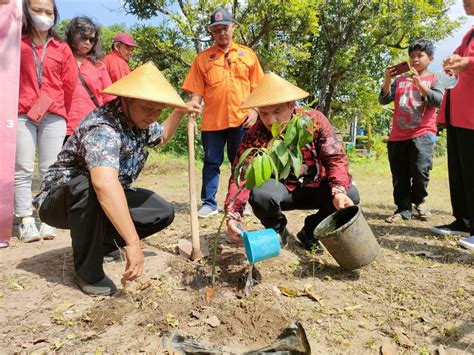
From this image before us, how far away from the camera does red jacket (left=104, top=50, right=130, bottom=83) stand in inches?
191

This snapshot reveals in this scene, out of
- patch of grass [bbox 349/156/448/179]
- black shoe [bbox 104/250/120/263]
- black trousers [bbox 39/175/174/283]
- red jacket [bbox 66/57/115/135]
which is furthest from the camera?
patch of grass [bbox 349/156/448/179]

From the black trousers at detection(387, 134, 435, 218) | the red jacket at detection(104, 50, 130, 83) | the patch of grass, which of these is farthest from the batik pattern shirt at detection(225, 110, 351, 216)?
the patch of grass

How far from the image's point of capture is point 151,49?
10.2 metres

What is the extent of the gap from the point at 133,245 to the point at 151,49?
347 inches

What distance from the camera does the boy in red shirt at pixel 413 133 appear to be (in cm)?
427

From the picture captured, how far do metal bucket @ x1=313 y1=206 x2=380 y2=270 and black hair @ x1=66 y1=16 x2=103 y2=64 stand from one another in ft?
8.91

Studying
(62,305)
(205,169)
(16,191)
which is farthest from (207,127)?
(62,305)

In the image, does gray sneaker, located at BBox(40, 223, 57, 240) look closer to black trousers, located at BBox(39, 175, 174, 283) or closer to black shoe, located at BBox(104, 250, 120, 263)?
black shoe, located at BBox(104, 250, 120, 263)

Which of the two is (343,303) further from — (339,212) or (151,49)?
(151,49)

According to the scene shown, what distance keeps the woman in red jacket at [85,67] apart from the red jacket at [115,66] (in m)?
0.66

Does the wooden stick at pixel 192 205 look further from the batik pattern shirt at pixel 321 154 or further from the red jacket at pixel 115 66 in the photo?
the red jacket at pixel 115 66

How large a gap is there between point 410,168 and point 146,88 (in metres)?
3.05

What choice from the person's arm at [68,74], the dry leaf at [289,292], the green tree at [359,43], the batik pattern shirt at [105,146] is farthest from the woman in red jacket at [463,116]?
the green tree at [359,43]

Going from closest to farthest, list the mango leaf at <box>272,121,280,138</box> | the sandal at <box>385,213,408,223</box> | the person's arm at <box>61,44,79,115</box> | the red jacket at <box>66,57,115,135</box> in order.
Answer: the mango leaf at <box>272,121,280,138</box>
the person's arm at <box>61,44,79,115</box>
the red jacket at <box>66,57,115,135</box>
the sandal at <box>385,213,408,223</box>
